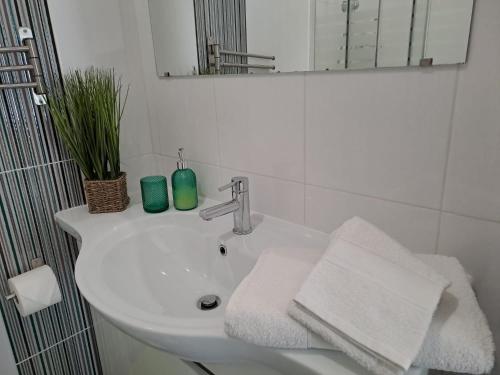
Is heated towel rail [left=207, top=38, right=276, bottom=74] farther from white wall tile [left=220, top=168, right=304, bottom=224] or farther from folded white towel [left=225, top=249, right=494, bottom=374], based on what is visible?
folded white towel [left=225, top=249, right=494, bottom=374]

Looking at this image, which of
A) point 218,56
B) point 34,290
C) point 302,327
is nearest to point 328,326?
point 302,327

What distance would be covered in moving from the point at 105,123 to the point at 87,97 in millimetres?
85

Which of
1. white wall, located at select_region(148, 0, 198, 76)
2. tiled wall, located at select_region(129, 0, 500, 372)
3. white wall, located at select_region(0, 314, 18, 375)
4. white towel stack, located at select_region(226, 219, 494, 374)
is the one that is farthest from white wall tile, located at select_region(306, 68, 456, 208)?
white wall, located at select_region(0, 314, 18, 375)

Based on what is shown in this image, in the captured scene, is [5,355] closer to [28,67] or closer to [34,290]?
[34,290]

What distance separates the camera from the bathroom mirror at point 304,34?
62cm

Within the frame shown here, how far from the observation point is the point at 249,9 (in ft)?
2.96

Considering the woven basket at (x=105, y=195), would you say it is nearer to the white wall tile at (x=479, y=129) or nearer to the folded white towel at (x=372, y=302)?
the folded white towel at (x=372, y=302)

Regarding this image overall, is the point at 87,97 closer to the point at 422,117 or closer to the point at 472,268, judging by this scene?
the point at 422,117

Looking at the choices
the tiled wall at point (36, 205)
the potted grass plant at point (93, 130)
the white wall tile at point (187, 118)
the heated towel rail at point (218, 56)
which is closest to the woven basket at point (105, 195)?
the potted grass plant at point (93, 130)

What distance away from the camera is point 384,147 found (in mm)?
725

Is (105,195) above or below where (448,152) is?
below

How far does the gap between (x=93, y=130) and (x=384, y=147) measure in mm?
800

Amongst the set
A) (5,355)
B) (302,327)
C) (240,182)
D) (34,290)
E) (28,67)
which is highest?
(28,67)

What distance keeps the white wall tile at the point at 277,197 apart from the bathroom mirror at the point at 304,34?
0.29 m
